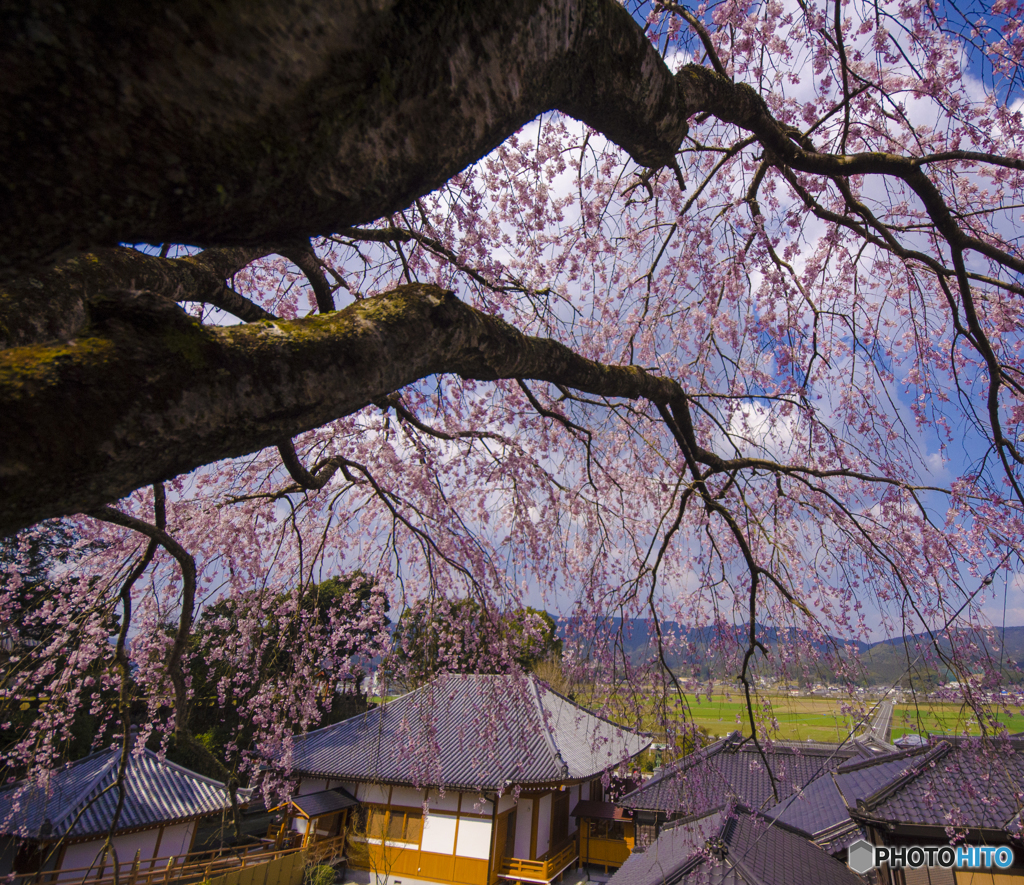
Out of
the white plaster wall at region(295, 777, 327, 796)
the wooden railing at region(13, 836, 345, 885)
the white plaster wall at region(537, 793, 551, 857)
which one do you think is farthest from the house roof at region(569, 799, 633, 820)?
the white plaster wall at region(295, 777, 327, 796)

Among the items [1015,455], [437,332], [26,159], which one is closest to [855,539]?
[1015,455]

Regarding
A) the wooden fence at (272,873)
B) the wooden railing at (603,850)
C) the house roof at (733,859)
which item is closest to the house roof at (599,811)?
the wooden railing at (603,850)

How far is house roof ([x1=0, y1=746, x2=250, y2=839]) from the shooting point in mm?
9289

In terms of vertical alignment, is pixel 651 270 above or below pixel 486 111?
above

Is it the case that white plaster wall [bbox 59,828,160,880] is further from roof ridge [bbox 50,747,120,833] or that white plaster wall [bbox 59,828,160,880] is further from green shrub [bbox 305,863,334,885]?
green shrub [bbox 305,863,334,885]

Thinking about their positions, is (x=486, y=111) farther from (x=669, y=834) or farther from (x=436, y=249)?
(x=669, y=834)

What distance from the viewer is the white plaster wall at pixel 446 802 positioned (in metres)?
11.8

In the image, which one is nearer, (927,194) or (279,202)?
(279,202)

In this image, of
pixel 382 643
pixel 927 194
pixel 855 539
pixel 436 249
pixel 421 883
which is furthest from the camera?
pixel 421 883

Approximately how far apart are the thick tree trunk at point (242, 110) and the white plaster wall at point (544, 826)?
Answer: 48.4 feet

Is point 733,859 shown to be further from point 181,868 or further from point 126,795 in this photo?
point 126,795

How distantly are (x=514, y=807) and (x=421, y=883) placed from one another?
2.56 metres

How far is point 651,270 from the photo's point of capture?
14.5ft

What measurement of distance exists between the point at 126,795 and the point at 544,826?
9442mm
